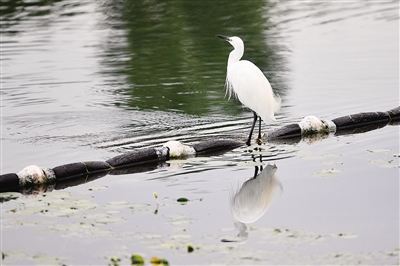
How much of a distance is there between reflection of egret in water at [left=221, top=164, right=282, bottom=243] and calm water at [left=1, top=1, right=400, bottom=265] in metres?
0.03

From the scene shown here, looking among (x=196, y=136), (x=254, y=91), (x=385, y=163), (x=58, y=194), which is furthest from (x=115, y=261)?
(x=196, y=136)

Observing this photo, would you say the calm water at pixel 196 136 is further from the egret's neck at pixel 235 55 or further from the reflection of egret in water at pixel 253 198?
the egret's neck at pixel 235 55

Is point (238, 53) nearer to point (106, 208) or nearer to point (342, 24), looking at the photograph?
point (106, 208)

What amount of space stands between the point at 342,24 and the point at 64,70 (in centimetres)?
744

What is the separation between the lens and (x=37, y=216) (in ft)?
20.7

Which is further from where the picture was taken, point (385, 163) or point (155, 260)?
point (385, 163)

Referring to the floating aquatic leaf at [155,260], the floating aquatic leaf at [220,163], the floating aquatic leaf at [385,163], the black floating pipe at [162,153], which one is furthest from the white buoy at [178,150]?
the floating aquatic leaf at [155,260]

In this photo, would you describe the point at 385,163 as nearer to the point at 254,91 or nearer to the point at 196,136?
the point at 254,91

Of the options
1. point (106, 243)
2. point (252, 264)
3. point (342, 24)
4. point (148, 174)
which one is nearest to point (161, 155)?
point (148, 174)

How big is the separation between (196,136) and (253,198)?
2.47 metres

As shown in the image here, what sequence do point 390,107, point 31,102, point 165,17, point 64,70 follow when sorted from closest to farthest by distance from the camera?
1. point 390,107
2. point 31,102
3. point 64,70
4. point 165,17

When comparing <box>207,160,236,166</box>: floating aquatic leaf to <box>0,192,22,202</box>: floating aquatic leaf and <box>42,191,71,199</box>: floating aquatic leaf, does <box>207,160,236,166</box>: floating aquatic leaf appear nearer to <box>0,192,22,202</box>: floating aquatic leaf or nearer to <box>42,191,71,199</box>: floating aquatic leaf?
<box>42,191,71,199</box>: floating aquatic leaf

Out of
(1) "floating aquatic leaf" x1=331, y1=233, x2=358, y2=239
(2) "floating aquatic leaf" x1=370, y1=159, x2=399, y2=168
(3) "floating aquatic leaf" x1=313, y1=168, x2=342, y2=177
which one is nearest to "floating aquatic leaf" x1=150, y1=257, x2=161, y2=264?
(1) "floating aquatic leaf" x1=331, y1=233, x2=358, y2=239

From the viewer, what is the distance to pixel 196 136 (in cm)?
919
